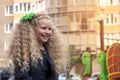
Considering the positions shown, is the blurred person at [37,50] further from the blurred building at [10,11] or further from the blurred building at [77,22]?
the blurred building at [10,11]

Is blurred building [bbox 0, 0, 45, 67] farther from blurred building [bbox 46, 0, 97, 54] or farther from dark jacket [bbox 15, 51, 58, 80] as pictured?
dark jacket [bbox 15, 51, 58, 80]

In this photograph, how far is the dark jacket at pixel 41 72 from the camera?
238cm

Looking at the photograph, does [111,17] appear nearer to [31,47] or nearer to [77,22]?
[77,22]

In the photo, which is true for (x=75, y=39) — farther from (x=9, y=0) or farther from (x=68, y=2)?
(x=9, y=0)

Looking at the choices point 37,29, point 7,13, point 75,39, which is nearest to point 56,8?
point 75,39

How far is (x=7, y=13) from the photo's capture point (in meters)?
35.4

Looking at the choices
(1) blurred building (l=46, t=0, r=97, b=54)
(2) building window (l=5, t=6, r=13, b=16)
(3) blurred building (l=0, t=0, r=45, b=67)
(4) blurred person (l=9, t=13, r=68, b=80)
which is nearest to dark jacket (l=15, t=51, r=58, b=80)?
(4) blurred person (l=9, t=13, r=68, b=80)

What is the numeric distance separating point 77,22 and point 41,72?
2280cm

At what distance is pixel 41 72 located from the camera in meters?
2.42

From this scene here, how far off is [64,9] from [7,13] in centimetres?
1044

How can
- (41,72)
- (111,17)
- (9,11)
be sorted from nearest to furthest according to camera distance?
(41,72) < (111,17) < (9,11)

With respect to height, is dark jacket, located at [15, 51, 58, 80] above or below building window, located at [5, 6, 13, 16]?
below

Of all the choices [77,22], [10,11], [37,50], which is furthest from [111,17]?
[37,50]

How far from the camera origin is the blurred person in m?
2.41
